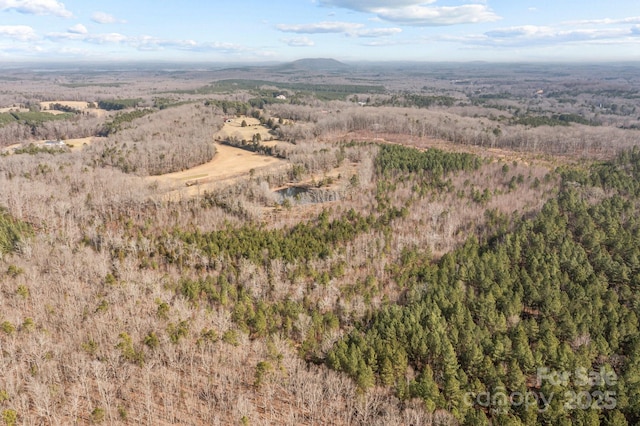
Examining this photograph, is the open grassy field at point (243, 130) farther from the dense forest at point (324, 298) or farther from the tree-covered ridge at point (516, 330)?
the tree-covered ridge at point (516, 330)

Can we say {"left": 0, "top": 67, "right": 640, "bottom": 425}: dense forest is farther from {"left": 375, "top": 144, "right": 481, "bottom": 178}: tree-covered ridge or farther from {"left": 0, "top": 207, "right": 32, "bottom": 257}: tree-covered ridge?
{"left": 375, "top": 144, "right": 481, "bottom": 178}: tree-covered ridge

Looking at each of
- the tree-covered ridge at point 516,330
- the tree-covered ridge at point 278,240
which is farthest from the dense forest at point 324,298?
the tree-covered ridge at point 278,240

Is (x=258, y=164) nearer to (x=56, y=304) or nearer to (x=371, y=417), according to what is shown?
(x=56, y=304)

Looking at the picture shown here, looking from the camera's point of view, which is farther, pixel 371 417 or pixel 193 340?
pixel 193 340

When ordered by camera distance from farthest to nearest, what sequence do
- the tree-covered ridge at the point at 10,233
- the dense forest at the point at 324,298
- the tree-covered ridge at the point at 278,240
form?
the tree-covered ridge at the point at 278,240 → the tree-covered ridge at the point at 10,233 → the dense forest at the point at 324,298

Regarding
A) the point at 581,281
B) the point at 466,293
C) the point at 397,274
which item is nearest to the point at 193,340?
the point at 397,274
